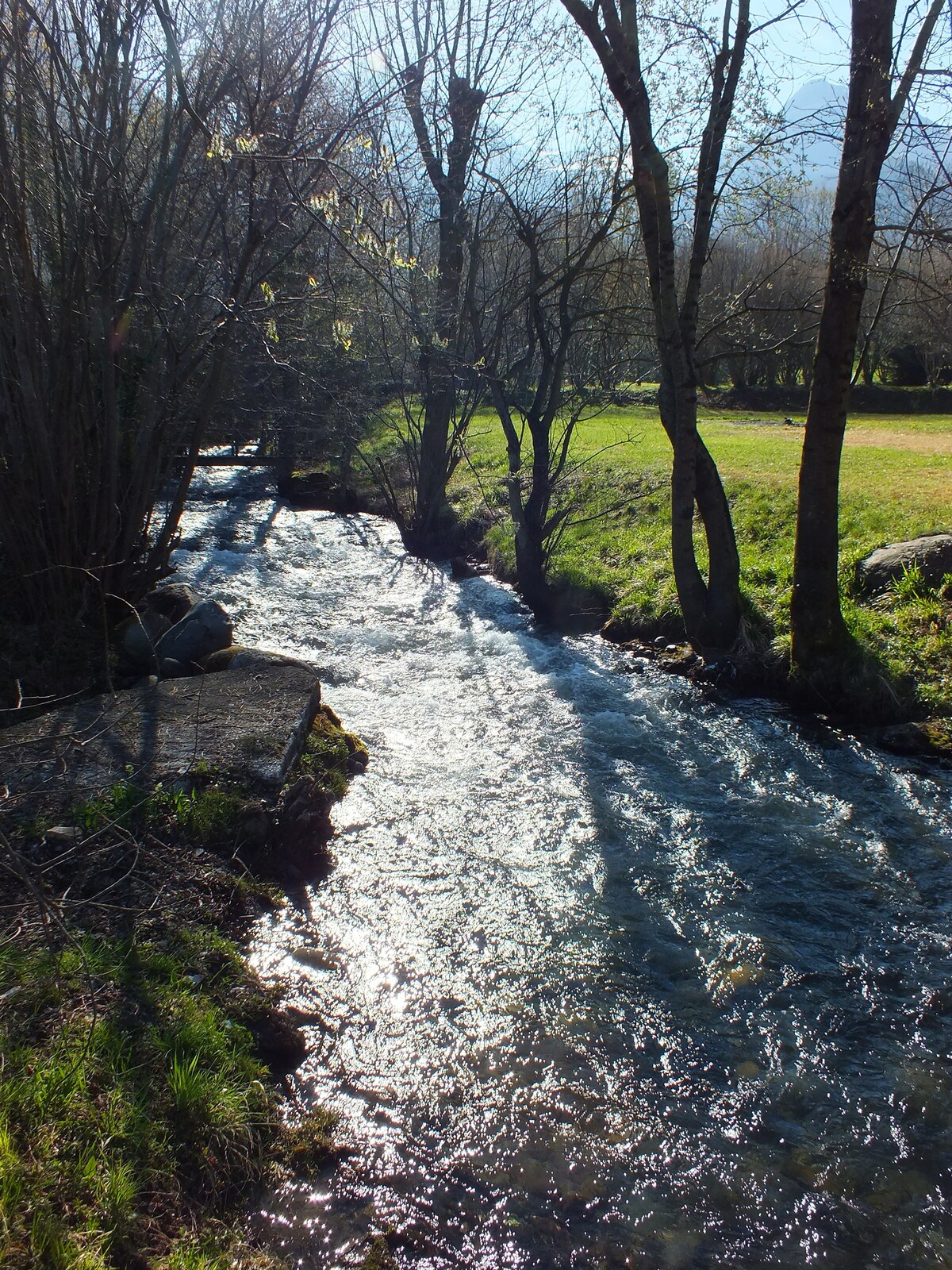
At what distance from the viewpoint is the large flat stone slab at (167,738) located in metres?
5.21

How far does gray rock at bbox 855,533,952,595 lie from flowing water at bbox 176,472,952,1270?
2230 millimetres

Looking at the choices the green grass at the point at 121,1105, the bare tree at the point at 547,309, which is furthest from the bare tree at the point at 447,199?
the green grass at the point at 121,1105

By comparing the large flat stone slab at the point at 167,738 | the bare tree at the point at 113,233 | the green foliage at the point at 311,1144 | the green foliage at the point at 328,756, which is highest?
the bare tree at the point at 113,233

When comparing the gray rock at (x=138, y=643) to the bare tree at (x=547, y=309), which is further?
the bare tree at (x=547, y=309)

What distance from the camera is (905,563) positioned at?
9.38m

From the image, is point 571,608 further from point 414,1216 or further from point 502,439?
point 502,439

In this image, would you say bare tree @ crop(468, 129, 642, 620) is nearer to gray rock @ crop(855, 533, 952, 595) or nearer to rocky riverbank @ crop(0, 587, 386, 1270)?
gray rock @ crop(855, 533, 952, 595)

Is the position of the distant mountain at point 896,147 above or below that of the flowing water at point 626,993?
above

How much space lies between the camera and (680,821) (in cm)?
651

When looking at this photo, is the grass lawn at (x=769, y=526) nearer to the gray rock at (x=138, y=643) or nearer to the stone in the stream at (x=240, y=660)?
the stone in the stream at (x=240, y=660)

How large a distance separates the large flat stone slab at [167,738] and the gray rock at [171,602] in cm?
274

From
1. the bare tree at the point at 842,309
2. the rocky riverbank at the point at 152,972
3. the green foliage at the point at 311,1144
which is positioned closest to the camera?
the rocky riverbank at the point at 152,972

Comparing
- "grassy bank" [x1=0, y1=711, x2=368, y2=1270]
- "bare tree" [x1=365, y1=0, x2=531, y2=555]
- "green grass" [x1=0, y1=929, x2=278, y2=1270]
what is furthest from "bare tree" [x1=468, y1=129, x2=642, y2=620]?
"green grass" [x1=0, y1=929, x2=278, y2=1270]

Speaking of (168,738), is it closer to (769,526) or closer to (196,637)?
(196,637)
